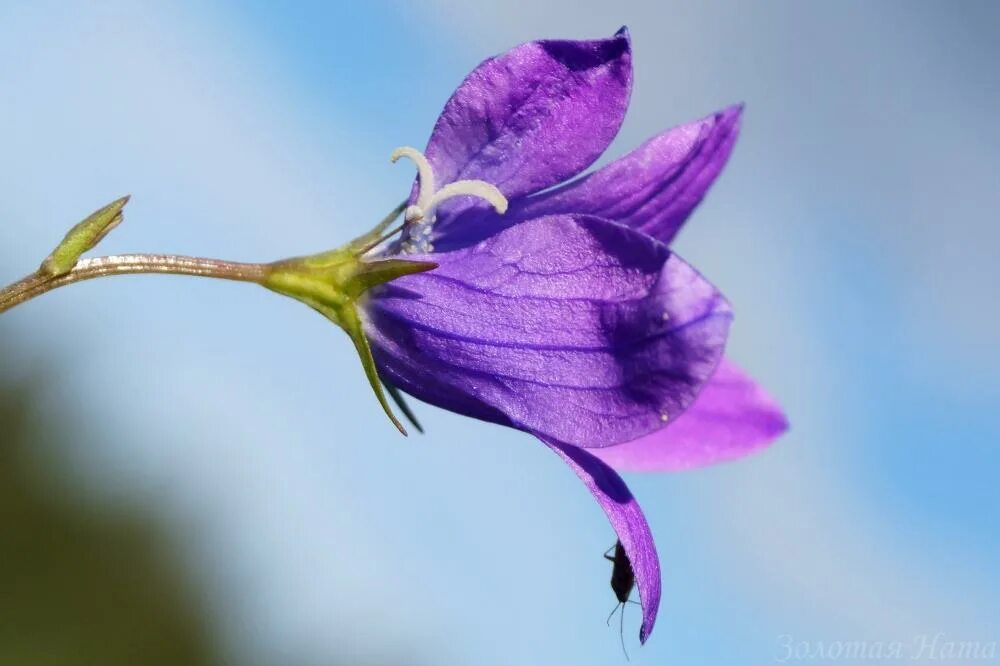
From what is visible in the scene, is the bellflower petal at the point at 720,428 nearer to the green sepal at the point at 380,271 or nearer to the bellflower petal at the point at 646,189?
the bellflower petal at the point at 646,189

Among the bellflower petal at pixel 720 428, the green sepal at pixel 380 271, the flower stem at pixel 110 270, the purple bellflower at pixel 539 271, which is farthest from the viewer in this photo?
the bellflower petal at pixel 720 428

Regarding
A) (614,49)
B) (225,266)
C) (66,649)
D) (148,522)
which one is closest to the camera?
(225,266)

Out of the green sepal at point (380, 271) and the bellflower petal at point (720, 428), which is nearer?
the green sepal at point (380, 271)

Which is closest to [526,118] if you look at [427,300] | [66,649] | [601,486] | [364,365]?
[427,300]

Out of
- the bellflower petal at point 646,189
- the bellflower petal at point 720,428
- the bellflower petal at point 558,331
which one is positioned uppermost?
the bellflower petal at point 646,189

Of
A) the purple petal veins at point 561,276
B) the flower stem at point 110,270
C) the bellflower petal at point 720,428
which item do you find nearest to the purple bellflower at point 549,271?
the purple petal veins at point 561,276

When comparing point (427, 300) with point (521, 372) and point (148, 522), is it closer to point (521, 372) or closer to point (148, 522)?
point (521, 372)

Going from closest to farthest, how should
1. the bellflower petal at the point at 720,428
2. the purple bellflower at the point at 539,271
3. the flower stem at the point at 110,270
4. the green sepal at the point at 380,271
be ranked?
the flower stem at the point at 110,270, the purple bellflower at the point at 539,271, the green sepal at the point at 380,271, the bellflower petal at the point at 720,428
